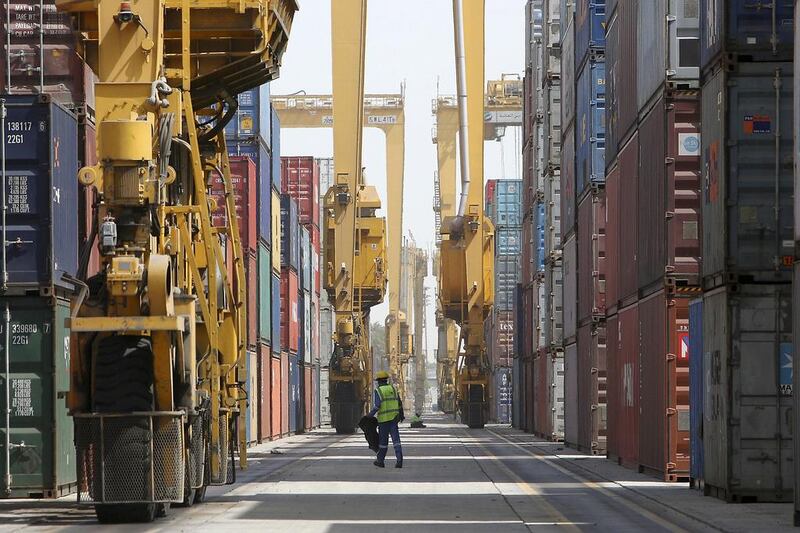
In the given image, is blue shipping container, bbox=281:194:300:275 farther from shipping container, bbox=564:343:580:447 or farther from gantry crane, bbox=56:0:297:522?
gantry crane, bbox=56:0:297:522

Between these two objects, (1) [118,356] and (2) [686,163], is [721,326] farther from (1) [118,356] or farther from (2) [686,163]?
(1) [118,356]

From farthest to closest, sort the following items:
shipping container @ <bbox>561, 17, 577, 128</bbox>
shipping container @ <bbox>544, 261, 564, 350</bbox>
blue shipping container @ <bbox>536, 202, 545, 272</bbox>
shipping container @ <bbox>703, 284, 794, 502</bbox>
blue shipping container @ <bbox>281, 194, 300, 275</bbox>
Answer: blue shipping container @ <bbox>281, 194, 300, 275</bbox> < blue shipping container @ <bbox>536, 202, 545, 272</bbox> < shipping container @ <bbox>544, 261, 564, 350</bbox> < shipping container @ <bbox>561, 17, 577, 128</bbox> < shipping container @ <bbox>703, 284, 794, 502</bbox>

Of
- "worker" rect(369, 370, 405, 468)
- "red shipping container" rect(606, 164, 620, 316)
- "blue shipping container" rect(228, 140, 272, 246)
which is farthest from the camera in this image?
"blue shipping container" rect(228, 140, 272, 246)

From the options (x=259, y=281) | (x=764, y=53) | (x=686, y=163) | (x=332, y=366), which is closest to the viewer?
(x=764, y=53)

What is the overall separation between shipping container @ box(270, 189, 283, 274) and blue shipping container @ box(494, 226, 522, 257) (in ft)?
113

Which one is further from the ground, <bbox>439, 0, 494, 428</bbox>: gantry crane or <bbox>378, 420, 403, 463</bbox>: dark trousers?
<bbox>439, 0, 494, 428</bbox>: gantry crane

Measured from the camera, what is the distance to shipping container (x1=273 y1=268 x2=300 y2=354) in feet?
176

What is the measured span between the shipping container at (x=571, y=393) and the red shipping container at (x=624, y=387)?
21.8ft

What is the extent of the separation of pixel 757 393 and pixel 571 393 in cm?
1990

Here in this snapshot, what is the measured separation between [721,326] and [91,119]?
9249 millimetres

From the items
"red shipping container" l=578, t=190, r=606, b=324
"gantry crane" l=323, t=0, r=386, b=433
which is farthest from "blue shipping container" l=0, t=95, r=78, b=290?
"gantry crane" l=323, t=0, r=386, b=433

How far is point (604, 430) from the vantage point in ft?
118

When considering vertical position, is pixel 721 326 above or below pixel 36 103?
below

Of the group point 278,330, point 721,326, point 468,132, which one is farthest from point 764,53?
point 468,132
